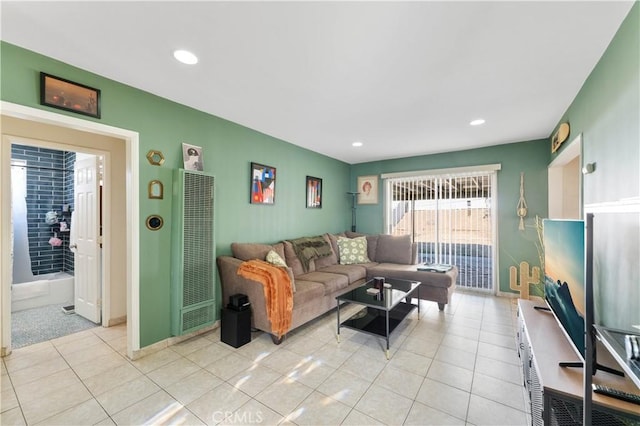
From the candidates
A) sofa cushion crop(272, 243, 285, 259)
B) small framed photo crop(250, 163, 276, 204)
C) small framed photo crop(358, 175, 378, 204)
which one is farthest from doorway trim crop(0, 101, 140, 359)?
small framed photo crop(358, 175, 378, 204)

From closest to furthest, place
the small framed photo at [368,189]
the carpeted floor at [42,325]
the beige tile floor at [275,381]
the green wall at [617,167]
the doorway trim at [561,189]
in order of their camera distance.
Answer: the green wall at [617,167], the beige tile floor at [275,381], the carpeted floor at [42,325], the doorway trim at [561,189], the small framed photo at [368,189]

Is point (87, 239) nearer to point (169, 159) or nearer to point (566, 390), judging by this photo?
point (169, 159)

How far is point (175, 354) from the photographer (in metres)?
2.47

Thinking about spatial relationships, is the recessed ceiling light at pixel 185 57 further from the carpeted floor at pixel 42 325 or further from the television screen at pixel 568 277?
the carpeted floor at pixel 42 325

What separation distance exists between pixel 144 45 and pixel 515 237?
5193 millimetres

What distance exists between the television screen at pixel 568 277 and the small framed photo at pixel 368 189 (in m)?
3.59

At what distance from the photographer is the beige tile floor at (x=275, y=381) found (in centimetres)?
170

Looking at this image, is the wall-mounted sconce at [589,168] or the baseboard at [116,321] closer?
the wall-mounted sconce at [589,168]

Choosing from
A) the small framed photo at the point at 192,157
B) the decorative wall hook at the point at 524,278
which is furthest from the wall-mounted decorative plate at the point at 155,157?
the decorative wall hook at the point at 524,278

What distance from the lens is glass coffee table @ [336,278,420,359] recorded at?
2521 millimetres

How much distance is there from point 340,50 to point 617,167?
1.94 m

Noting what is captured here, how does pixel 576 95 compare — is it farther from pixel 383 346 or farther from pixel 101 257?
pixel 101 257

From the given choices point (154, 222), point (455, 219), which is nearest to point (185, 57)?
point (154, 222)

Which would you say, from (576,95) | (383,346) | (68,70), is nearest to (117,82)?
(68,70)
